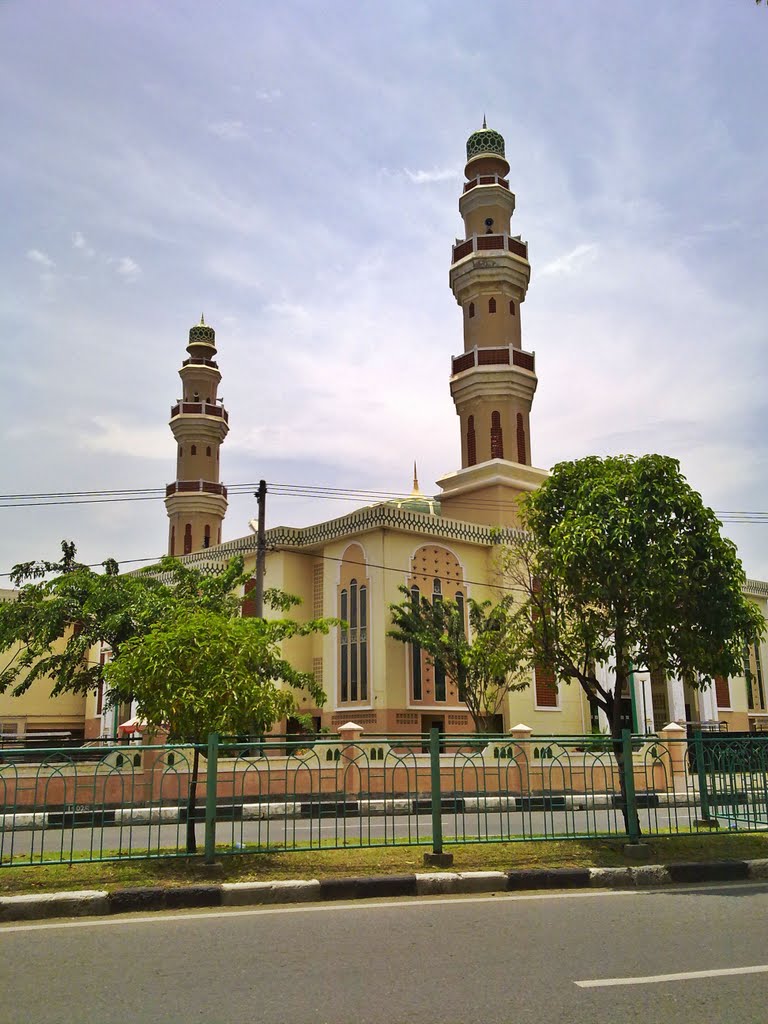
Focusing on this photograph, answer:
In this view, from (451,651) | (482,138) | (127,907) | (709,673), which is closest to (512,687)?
(451,651)

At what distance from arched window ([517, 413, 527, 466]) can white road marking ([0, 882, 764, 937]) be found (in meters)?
24.7

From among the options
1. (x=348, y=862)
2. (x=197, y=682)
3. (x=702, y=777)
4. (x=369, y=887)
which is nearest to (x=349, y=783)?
(x=348, y=862)

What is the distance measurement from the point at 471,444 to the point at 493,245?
25.1ft

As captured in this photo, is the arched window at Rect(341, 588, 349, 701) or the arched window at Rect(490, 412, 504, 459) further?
the arched window at Rect(490, 412, 504, 459)

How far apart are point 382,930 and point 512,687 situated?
18.5 meters

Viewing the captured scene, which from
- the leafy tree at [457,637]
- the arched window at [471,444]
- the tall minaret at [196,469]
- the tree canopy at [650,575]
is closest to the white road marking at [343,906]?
the tree canopy at [650,575]

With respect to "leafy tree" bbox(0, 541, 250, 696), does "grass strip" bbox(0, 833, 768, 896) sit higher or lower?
lower

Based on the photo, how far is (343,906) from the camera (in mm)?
7137

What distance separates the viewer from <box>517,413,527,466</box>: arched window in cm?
3238

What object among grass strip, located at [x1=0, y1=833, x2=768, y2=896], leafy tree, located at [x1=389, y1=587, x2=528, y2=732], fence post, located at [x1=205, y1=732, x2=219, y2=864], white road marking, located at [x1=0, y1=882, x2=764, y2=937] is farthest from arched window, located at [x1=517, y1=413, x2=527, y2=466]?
fence post, located at [x1=205, y1=732, x2=219, y2=864]

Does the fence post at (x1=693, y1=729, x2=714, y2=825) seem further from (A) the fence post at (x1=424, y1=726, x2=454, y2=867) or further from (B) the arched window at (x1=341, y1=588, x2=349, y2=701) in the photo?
(B) the arched window at (x1=341, y1=588, x2=349, y2=701)

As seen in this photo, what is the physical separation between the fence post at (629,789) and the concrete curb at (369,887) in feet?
2.05

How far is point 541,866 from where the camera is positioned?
834 centimetres

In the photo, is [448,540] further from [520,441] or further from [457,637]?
[520,441]
